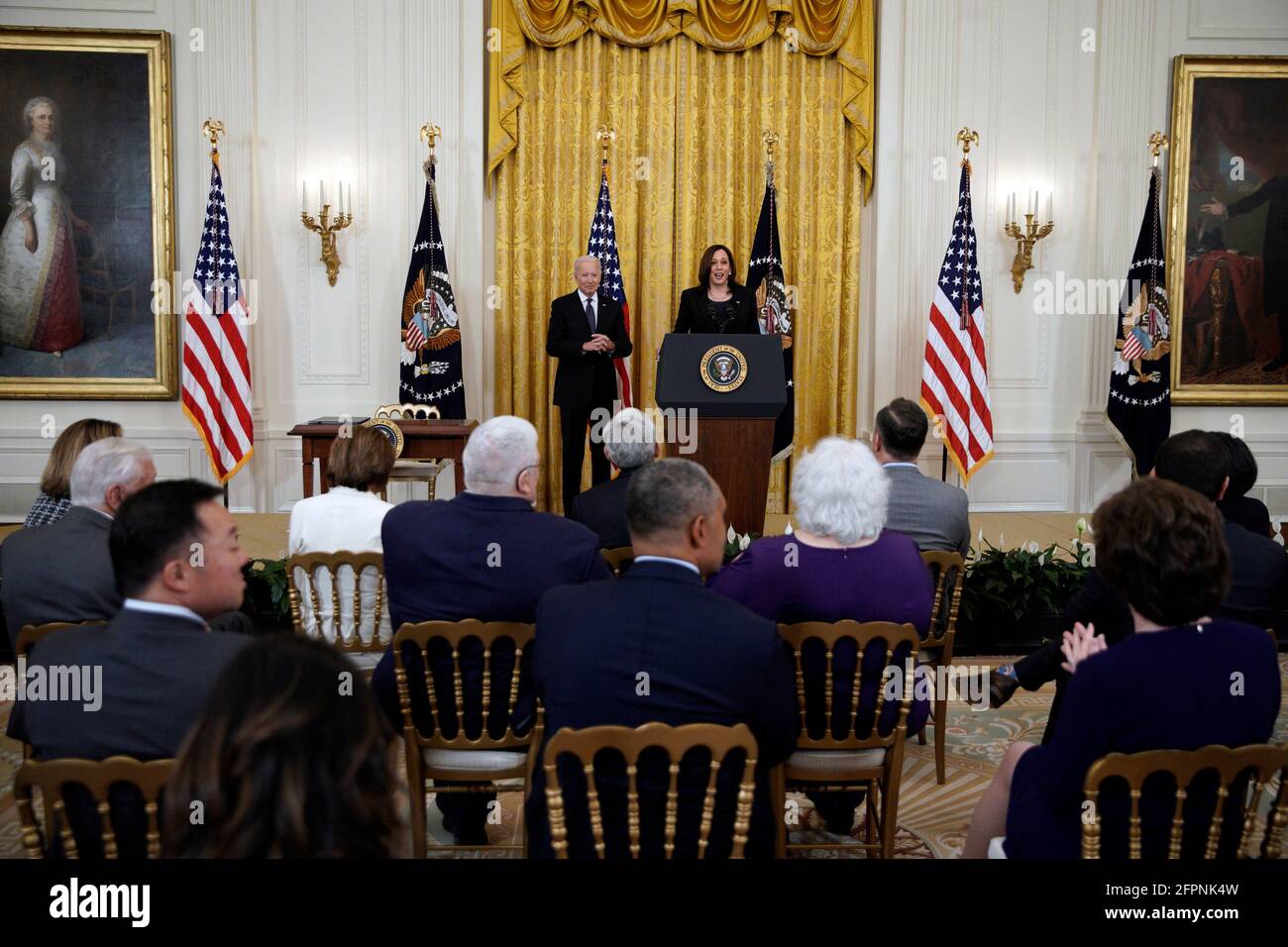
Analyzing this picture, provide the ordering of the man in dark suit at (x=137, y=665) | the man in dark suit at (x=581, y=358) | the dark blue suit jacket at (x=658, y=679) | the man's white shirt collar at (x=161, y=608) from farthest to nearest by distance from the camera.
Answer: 1. the man in dark suit at (x=581, y=358)
2. the dark blue suit jacket at (x=658, y=679)
3. the man's white shirt collar at (x=161, y=608)
4. the man in dark suit at (x=137, y=665)

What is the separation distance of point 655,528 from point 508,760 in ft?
3.56

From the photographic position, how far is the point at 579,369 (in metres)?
7.95

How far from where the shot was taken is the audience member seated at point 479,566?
3.11 m

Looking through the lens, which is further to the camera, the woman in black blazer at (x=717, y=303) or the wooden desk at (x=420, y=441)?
the woman in black blazer at (x=717, y=303)

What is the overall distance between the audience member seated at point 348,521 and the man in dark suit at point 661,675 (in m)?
1.49

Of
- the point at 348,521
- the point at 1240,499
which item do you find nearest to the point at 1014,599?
the point at 1240,499

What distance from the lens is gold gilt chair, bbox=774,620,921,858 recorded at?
2932 millimetres

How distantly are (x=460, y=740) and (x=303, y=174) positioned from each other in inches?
263

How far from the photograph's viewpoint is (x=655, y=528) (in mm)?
2477

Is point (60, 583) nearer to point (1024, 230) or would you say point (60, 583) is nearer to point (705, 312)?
point (705, 312)

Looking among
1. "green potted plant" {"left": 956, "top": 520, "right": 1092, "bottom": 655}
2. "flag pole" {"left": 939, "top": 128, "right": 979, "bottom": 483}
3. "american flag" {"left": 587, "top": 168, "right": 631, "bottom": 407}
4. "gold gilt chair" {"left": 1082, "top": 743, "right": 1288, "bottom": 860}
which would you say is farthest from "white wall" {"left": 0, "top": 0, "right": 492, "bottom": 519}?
"gold gilt chair" {"left": 1082, "top": 743, "right": 1288, "bottom": 860}

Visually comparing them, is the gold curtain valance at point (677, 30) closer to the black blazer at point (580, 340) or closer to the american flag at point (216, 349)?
the black blazer at point (580, 340)

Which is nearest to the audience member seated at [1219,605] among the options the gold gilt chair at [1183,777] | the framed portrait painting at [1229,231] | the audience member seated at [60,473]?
the gold gilt chair at [1183,777]
